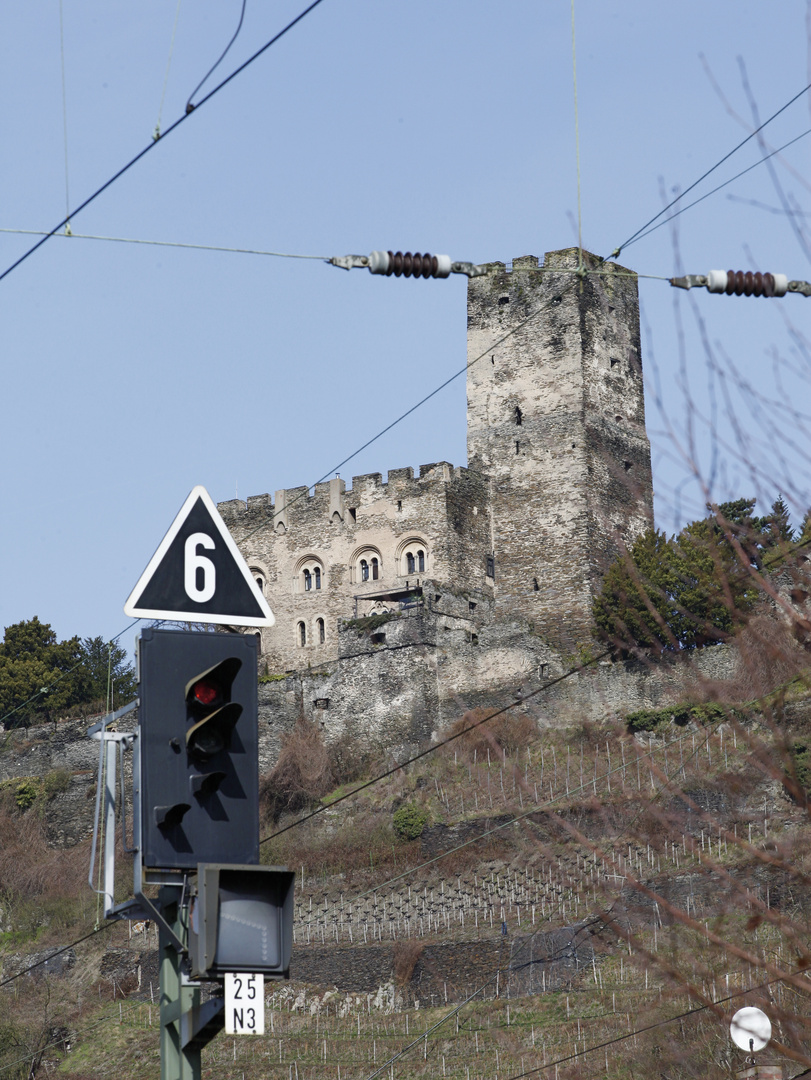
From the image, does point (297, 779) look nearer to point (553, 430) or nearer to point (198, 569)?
point (553, 430)

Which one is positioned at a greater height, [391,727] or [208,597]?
[391,727]

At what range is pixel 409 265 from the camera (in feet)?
28.2

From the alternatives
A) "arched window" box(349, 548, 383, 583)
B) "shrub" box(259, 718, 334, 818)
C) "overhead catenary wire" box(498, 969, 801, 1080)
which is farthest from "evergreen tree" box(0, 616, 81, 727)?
"overhead catenary wire" box(498, 969, 801, 1080)

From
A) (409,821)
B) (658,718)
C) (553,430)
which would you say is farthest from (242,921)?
(553,430)

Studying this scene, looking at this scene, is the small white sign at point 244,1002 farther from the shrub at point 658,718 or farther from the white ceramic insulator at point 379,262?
the shrub at point 658,718

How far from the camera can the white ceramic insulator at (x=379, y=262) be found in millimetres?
8461

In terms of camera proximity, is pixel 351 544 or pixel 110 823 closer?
pixel 110 823

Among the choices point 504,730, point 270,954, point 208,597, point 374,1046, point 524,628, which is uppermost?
point 524,628

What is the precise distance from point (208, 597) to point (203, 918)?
182 cm

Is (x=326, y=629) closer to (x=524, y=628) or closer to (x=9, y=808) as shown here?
(x=524, y=628)

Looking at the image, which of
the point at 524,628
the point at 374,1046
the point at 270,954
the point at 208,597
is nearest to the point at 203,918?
the point at 270,954

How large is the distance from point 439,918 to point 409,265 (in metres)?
33.0

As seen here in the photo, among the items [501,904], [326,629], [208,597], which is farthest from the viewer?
[326,629]

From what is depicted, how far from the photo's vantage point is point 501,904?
39.6m
